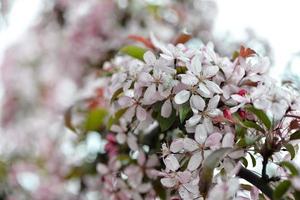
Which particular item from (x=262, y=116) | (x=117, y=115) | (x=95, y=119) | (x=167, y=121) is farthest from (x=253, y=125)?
(x=95, y=119)

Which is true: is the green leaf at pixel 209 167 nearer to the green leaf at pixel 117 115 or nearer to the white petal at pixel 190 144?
the white petal at pixel 190 144

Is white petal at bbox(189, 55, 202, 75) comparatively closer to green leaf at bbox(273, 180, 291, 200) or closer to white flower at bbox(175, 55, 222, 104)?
white flower at bbox(175, 55, 222, 104)

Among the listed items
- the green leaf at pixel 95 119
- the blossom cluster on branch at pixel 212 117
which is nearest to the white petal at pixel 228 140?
the blossom cluster on branch at pixel 212 117

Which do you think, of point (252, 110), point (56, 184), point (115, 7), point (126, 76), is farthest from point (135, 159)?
point (115, 7)

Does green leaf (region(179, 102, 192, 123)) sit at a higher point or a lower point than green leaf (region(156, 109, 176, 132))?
higher

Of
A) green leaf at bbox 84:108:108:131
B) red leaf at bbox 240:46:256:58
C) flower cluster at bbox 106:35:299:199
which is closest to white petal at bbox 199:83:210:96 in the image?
flower cluster at bbox 106:35:299:199

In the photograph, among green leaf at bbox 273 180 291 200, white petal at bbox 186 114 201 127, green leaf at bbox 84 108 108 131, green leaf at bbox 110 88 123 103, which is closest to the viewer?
green leaf at bbox 273 180 291 200
